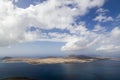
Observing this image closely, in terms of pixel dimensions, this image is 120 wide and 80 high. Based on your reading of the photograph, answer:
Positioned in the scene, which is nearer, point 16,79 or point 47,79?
point 16,79

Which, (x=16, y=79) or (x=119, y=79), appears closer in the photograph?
(x=16, y=79)

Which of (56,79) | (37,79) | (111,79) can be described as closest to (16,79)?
(37,79)

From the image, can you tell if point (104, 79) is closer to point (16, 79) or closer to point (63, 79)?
point (63, 79)

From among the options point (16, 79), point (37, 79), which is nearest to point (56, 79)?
point (37, 79)

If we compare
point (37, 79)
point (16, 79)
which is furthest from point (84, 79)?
point (16, 79)

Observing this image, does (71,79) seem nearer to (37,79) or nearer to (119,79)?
(37,79)

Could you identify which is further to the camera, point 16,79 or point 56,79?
point 56,79

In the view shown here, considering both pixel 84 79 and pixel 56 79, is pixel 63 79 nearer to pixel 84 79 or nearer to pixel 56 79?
pixel 56 79
